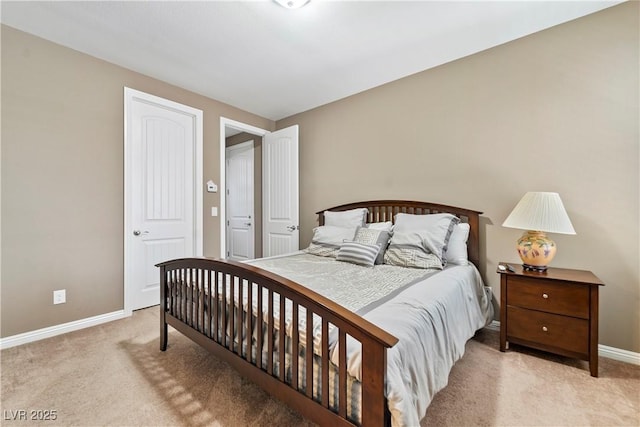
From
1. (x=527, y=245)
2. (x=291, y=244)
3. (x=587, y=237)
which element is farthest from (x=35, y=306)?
(x=587, y=237)

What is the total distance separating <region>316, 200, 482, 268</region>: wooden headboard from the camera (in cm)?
250

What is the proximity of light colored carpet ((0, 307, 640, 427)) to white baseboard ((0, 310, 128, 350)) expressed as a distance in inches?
2.8

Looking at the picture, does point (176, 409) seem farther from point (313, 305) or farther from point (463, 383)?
point (463, 383)

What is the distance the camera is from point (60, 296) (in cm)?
238

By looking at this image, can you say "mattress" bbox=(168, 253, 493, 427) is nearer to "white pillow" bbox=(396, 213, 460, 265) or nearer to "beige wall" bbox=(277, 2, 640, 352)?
"white pillow" bbox=(396, 213, 460, 265)

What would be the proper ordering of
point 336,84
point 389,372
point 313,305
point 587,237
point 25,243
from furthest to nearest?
1. point 336,84
2. point 25,243
3. point 587,237
4. point 313,305
5. point 389,372

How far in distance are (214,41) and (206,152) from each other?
4.69ft

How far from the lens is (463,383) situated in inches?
66.2

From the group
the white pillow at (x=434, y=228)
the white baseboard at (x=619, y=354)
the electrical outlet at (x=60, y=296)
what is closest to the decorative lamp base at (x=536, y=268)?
the white pillow at (x=434, y=228)

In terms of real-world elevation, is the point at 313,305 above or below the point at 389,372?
above

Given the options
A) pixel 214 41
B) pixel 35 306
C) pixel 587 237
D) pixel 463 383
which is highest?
pixel 214 41

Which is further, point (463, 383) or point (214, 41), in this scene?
point (214, 41)

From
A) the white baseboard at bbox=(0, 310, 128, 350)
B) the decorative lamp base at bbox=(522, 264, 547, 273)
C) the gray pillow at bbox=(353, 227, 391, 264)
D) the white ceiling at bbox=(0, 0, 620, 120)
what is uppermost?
the white ceiling at bbox=(0, 0, 620, 120)

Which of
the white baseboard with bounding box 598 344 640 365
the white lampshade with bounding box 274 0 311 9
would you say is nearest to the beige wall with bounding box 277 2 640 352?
the white baseboard with bounding box 598 344 640 365
